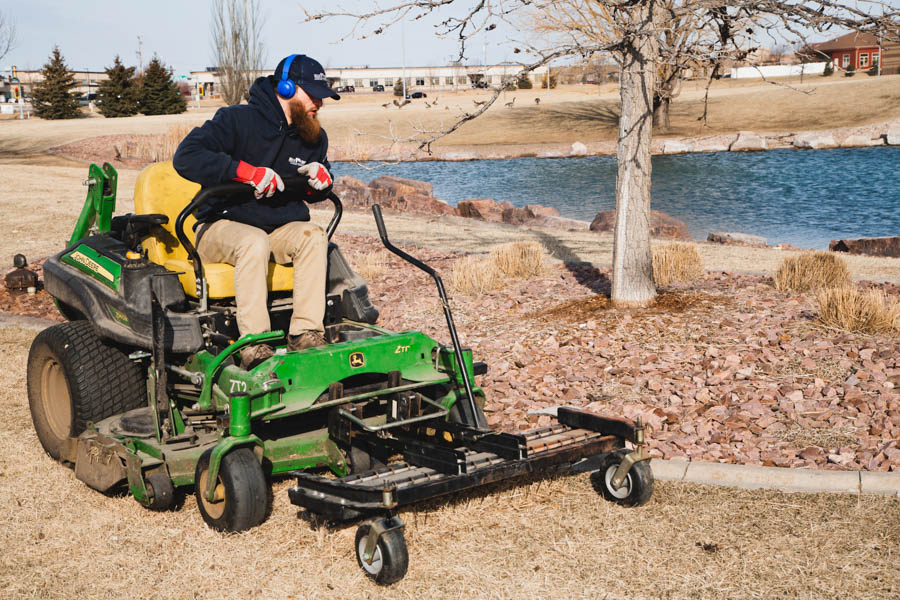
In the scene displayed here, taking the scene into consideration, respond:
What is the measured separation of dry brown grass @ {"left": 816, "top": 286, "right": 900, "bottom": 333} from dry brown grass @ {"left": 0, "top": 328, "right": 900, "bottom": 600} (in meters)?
2.12

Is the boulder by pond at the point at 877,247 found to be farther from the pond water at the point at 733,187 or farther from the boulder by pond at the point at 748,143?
the boulder by pond at the point at 748,143

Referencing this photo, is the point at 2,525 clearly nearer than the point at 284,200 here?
Yes

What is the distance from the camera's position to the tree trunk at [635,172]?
268 inches

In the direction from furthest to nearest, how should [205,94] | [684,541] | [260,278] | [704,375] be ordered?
[205,94]
[704,375]
[260,278]
[684,541]

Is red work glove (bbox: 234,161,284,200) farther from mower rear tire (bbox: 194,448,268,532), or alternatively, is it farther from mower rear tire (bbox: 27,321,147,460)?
mower rear tire (bbox: 194,448,268,532)

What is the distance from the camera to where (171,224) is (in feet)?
16.4

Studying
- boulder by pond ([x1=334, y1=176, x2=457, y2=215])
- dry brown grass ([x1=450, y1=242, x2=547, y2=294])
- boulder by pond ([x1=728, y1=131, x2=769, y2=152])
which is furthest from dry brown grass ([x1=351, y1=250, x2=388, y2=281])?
boulder by pond ([x1=728, y1=131, x2=769, y2=152])

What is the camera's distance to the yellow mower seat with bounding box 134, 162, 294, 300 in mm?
4781

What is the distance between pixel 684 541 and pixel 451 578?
3.38 feet

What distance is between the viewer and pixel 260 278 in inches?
176

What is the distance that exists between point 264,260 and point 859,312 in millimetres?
3983

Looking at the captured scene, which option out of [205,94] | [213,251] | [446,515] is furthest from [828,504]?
[205,94]

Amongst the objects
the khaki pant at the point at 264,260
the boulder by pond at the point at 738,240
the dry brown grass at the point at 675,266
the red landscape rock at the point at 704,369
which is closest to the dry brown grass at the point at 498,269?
the red landscape rock at the point at 704,369

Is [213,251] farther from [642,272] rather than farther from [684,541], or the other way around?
[642,272]
